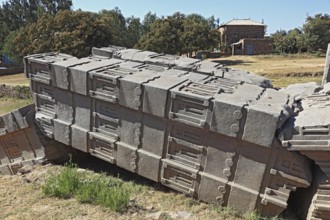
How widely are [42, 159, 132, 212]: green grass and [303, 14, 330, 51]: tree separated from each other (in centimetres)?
2828

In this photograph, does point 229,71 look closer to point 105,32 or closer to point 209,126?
point 209,126

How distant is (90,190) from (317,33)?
29.4 m

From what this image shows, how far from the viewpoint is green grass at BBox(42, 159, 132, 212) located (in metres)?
4.72

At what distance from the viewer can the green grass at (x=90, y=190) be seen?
15.5 ft

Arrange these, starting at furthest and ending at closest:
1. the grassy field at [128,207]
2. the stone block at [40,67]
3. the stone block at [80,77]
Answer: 1. the stone block at [40,67]
2. the stone block at [80,77]
3. the grassy field at [128,207]

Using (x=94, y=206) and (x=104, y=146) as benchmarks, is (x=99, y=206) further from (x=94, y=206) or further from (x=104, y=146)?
(x=104, y=146)

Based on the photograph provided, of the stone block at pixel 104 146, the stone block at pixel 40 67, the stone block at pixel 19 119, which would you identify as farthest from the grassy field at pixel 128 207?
the stone block at pixel 40 67

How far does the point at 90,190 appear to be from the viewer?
16.4 feet

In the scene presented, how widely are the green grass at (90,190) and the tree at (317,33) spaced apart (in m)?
28.3

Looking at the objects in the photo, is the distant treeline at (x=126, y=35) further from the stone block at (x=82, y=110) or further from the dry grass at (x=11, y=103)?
the stone block at (x=82, y=110)

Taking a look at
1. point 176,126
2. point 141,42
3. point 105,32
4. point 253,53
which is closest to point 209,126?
point 176,126

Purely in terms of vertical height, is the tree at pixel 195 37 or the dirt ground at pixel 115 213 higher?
the tree at pixel 195 37

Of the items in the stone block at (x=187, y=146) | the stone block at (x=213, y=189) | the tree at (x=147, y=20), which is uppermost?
the tree at (x=147, y=20)

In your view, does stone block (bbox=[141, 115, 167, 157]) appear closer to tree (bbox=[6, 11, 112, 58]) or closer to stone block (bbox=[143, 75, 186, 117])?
stone block (bbox=[143, 75, 186, 117])
